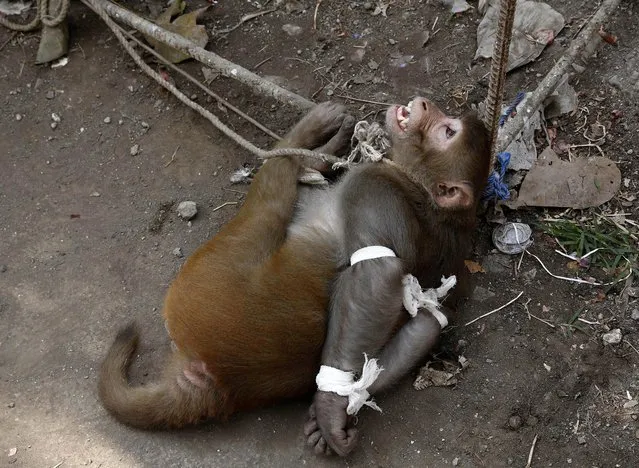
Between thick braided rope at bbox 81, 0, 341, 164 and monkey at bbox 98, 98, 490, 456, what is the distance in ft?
0.52

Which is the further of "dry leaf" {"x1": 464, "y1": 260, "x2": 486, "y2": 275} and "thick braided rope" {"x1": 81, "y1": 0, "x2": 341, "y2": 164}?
"dry leaf" {"x1": 464, "y1": 260, "x2": 486, "y2": 275}

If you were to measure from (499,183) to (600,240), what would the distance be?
0.82 m

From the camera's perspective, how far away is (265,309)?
4.45 meters

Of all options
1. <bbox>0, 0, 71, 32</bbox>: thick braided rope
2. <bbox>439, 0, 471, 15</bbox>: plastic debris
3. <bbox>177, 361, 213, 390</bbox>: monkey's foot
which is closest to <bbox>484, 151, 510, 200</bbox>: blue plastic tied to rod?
<bbox>439, 0, 471, 15</bbox>: plastic debris

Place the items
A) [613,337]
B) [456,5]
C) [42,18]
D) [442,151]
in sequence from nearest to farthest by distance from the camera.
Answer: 1. [613,337]
2. [442,151]
3. [42,18]
4. [456,5]

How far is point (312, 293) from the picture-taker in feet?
15.1

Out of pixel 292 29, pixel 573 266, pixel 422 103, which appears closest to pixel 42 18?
pixel 292 29

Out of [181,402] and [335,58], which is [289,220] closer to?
[181,402]

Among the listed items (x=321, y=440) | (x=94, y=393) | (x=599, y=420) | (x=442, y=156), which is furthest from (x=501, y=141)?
(x=94, y=393)

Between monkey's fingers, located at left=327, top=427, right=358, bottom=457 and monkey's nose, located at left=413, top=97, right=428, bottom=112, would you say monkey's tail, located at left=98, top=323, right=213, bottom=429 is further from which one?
monkey's nose, located at left=413, top=97, right=428, bottom=112

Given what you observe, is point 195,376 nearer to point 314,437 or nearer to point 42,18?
point 314,437

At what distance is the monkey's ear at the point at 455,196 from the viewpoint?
4871mm

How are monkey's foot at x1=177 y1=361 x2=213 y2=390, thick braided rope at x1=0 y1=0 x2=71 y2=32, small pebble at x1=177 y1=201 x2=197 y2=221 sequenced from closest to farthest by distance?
monkey's foot at x1=177 y1=361 x2=213 y2=390, small pebble at x1=177 y1=201 x2=197 y2=221, thick braided rope at x1=0 y1=0 x2=71 y2=32

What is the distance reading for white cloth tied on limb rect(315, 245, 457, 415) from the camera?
4379mm
